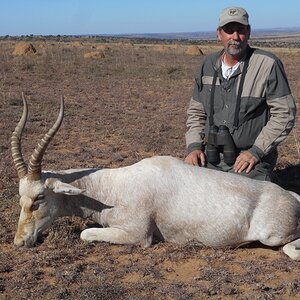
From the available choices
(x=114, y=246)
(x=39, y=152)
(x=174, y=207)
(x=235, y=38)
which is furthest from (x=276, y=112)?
(x=39, y=152)

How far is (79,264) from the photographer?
5.16 meters

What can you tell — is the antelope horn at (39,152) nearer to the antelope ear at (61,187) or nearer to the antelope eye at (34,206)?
the antelope ear at (61,187)

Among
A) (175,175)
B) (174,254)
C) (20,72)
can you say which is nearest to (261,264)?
(174,254)

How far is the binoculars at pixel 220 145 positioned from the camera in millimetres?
6363

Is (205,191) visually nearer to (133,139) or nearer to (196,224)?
(196,224)

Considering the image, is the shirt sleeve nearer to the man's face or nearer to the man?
the man

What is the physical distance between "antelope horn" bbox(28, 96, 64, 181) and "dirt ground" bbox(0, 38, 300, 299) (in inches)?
30.4

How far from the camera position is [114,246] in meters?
5.61

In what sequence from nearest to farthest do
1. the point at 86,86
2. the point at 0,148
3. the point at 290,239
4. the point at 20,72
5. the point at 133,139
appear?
the point at 290,239, the point at 0,148, the point at 133,139, the point at 86,86, the point at 20,72

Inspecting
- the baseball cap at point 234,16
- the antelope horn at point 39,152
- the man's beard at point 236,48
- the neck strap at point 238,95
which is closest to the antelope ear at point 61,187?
the antelope horn at point 39,152

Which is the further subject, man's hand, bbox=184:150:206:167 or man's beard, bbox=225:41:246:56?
man's hand, bbox=184:150:206:167

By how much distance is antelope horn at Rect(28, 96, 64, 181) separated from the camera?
5062mm

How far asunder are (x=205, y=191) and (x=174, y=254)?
710mm

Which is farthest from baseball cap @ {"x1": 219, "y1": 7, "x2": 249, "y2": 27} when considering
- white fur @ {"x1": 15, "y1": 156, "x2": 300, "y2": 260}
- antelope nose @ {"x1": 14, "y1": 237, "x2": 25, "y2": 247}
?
antelope nose @ {"x1": 14, "y1": 237, "x2": 25, "y2": 247}
